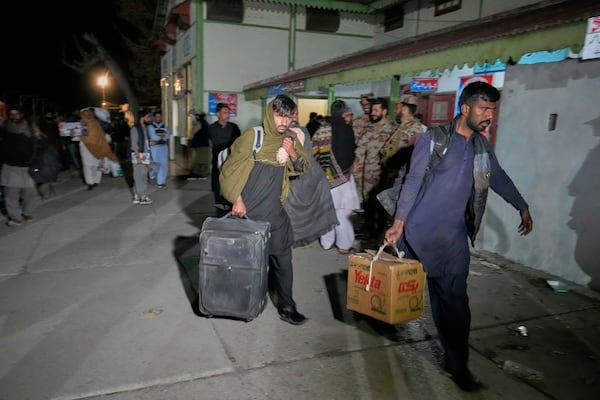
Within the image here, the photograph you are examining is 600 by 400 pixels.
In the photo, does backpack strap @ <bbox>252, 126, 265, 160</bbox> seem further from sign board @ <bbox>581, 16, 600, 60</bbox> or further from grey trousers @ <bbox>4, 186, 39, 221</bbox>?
grey trousers @ <bbox>4, 186, 39, 221</bbox>

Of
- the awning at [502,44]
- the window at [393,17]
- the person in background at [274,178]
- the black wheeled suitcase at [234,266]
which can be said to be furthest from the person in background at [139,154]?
the window at [393,17]

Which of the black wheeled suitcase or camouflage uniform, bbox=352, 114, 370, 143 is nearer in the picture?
the black wheeled suitcase

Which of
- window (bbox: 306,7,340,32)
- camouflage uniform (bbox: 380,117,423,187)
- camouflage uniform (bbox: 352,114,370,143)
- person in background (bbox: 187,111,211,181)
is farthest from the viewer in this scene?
window (bbox: 306,7,340,32)

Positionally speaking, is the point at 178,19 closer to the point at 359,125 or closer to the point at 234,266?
the point at 359,125

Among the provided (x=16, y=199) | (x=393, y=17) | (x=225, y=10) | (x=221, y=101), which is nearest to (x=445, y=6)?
(x=393, y=17)

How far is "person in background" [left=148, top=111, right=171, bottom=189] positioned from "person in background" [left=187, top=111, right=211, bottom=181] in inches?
68.9

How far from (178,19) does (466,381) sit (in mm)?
15818

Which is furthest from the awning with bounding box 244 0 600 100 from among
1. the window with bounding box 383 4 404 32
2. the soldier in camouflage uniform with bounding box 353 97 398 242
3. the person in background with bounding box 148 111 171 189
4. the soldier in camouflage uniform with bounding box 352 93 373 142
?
the window with bounding box 383 4 404 32

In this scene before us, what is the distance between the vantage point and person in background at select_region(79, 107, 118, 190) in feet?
32.4

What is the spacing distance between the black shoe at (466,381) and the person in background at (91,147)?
9.36m

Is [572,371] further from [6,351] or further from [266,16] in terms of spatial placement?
[266,16]

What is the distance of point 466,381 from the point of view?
2900 mm

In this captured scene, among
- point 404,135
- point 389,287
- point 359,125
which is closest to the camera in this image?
point 389,287

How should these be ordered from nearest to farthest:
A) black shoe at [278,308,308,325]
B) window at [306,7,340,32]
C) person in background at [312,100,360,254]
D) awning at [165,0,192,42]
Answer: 1. black shoe at [278,308,308,325]
2. person in background at [312,100,360,254]
3. awning at [165,0,192,42]
4. window at [306,7,340,32]
